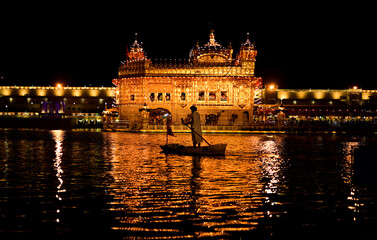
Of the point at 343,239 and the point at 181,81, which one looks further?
the point at 181,81

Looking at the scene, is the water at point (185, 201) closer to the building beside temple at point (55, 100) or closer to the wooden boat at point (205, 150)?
the wooden boat at point (205, 150)

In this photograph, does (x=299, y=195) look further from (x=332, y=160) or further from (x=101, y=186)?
(x=332, y=160)

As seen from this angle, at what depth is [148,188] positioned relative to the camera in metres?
11.8

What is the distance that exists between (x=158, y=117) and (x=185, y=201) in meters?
57.8

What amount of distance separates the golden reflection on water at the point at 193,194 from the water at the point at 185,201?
0.02 metres

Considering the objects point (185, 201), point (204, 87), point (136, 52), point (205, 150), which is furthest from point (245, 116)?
point (185, 201)

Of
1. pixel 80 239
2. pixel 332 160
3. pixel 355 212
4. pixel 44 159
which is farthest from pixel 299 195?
pixel 44 159

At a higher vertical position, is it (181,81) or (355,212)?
(181,81)

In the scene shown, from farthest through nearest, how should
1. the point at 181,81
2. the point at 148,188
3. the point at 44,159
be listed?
the point at 181,81 < the point at 44,159 < the point at 148,188

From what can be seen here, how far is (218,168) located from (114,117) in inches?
2078

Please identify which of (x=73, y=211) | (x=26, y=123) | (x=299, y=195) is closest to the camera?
(x=73, y=211)

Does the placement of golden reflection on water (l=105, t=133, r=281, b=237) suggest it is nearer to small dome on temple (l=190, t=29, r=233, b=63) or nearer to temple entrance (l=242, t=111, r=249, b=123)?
temple entrance (l=242, t=111, r=249, b=123)

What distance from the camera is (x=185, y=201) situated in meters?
10.1

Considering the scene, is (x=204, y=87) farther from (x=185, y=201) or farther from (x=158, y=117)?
(x=185, y=201)
